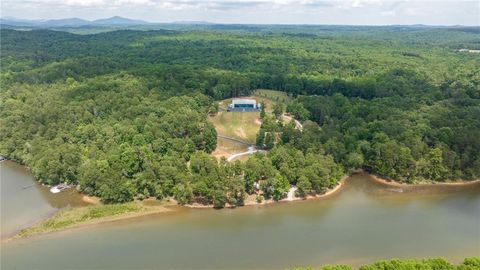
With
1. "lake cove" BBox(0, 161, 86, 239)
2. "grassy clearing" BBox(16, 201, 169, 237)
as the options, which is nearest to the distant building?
"grassy clearing" BBox(16, 201, 169, 237)

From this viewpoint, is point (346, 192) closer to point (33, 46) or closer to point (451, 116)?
point (451, 116)

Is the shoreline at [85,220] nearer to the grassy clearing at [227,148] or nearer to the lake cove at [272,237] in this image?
the lake cove at [272,237]

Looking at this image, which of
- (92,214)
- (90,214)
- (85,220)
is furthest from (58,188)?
(85,220)

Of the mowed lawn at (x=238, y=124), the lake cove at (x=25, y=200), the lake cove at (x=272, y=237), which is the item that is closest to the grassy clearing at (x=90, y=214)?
the lake cove at (x=272, y=237)

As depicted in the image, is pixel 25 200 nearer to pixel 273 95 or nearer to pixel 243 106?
pixel 243 106

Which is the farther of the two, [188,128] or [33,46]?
[33,46]

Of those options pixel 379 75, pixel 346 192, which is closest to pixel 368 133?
pixel 346 192
